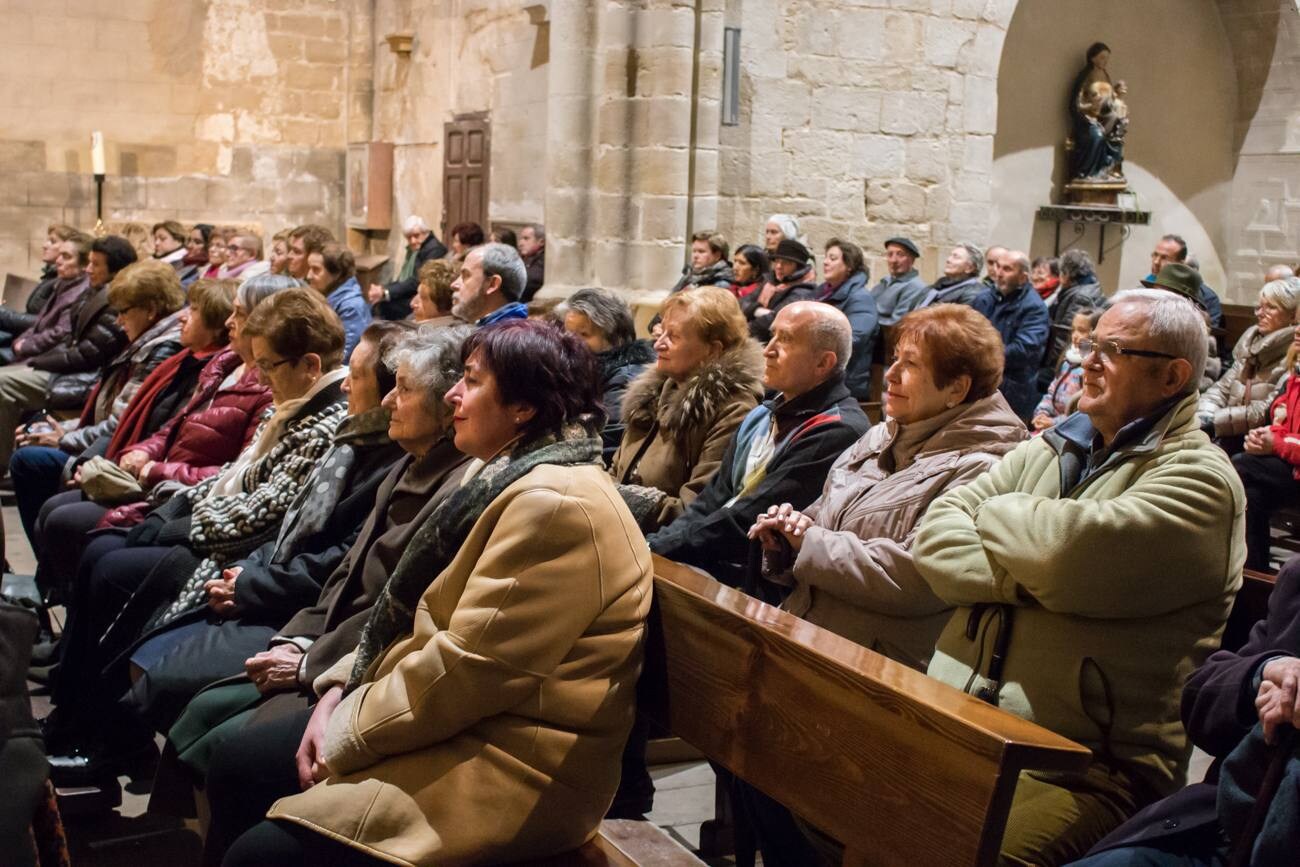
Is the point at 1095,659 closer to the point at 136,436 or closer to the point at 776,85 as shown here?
the point at 136,436

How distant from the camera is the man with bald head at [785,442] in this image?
376 centimetres

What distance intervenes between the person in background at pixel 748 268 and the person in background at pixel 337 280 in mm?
2491

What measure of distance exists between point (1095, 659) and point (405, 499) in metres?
1.58

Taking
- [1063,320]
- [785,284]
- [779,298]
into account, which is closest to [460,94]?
[785,284]

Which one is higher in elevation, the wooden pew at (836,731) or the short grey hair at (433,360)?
the short grey hair at (433,360)

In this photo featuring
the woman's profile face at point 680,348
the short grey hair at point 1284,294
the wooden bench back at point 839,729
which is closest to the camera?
the wooden bench back at point 839,729

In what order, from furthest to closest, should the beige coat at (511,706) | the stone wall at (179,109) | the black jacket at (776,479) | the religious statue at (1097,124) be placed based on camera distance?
the stone wall at (179,109) < the religious statue at (1097,124) < the black jacket at (776,479) < the beige coat at (511,706)

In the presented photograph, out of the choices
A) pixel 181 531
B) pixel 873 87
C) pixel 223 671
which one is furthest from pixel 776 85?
pixel 223 671

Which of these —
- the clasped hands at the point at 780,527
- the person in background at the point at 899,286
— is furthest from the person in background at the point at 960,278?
the clasped hands at the point at 780,527

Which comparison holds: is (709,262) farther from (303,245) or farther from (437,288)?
(437,288)

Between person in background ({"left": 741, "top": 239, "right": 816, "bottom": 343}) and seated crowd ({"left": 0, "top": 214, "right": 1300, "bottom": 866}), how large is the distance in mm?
3397

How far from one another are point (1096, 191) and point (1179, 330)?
10.8 metres

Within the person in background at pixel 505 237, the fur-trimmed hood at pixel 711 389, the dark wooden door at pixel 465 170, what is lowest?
the fur-trimmed hood at pixel 711 389

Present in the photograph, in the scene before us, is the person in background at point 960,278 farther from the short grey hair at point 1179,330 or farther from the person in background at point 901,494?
the short grey hair at point 1179,330
